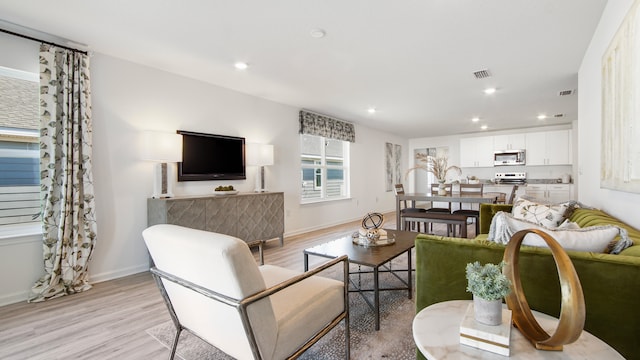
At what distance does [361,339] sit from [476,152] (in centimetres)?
775

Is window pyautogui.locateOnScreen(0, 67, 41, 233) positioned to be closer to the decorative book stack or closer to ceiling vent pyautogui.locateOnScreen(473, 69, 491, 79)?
the decorative book stack

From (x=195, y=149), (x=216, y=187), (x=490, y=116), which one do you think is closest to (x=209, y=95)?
(x=195, y=149)

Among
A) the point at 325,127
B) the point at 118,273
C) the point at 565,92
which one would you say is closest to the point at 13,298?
the point at 118,273

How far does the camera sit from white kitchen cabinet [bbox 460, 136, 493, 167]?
809cm

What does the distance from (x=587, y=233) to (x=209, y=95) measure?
4150 millimetres

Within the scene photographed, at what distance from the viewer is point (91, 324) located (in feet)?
7.33

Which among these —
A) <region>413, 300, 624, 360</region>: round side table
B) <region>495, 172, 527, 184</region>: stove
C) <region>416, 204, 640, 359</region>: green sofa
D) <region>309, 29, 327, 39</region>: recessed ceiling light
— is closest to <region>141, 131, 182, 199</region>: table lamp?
<region>309, 29, 327, 39</region>: recessed ceiling light

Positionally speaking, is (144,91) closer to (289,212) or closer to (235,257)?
(289,212)

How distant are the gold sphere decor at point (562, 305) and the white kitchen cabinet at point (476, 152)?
802cm

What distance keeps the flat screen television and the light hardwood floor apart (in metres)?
1.42

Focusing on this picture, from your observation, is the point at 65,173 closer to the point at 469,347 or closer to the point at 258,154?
the point at 258,154

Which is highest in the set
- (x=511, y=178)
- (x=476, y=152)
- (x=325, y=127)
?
(x=325, y=127)

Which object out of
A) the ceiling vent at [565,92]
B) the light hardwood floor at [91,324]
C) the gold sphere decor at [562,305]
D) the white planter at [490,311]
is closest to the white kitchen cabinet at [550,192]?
the ceiling vent at [565,92]

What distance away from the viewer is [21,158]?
110 inches
